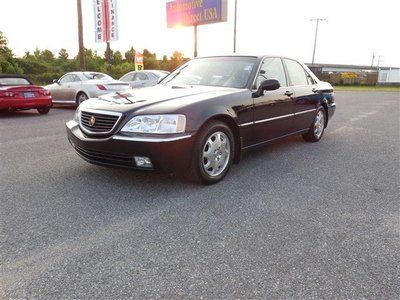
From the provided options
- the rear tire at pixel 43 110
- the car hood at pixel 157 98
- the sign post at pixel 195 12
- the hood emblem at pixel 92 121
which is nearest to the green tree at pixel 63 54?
the sign post at pixel 195 12

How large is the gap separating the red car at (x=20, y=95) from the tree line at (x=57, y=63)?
41.7 m

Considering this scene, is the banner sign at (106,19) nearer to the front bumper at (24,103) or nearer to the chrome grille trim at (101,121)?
the front bumper at (24,103)

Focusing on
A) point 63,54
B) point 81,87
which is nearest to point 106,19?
point 81,87

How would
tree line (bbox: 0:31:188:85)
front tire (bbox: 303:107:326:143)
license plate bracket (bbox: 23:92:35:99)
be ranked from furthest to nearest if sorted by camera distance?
1. tree line (bbox: 0:31:188:85)
2. license plate bracket (bbox: 23:92:35:99)
3. front tire (bbox: 303:107:326:143)

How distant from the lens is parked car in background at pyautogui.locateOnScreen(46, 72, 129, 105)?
11930 mm

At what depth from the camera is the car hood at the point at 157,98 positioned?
3744 mm

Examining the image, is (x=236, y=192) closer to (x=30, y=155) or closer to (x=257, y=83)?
(x=257, y=83)

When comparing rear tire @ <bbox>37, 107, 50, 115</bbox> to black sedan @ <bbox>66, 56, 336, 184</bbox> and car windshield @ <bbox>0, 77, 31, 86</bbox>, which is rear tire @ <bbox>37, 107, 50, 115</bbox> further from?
black sedan @ <bbox>66, 56, 336, 184</bbox>

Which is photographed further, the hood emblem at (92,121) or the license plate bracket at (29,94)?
the license plate bracket at (29,94)

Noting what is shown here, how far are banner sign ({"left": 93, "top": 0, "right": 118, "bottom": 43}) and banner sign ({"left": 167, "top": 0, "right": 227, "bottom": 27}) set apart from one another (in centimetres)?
1282

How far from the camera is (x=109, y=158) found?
→ 3730 millimetres

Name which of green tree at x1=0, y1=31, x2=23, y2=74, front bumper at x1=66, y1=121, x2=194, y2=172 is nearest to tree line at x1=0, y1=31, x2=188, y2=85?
green tree at x1=0, y1=31, x2=23, y2=74

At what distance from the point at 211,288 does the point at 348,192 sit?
2.38 m

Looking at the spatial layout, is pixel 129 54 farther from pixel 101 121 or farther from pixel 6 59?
pixel 101 121
